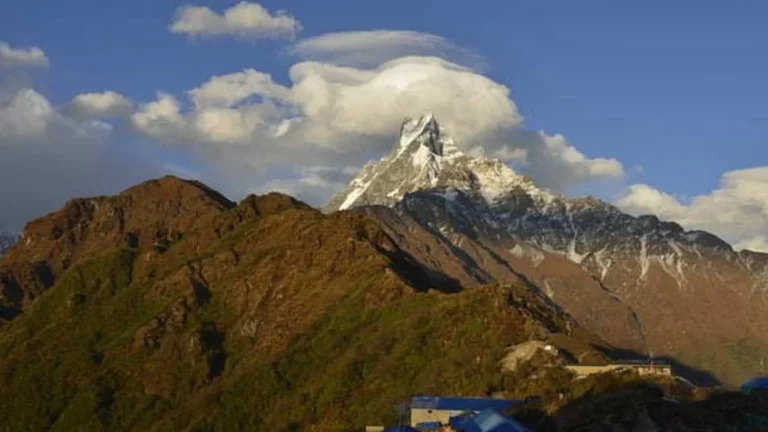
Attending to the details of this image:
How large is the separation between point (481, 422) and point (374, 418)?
60.4 metres

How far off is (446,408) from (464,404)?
241 cm

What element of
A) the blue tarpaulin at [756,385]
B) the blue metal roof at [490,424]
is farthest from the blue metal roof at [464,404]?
the blue tarpaulin at [756,385]

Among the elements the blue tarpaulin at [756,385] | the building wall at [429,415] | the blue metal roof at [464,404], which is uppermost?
the blue tarpaulin at [756,385]

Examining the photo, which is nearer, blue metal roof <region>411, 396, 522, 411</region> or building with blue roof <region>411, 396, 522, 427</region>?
building with blue roof <region>411, 396, 522, 427</region>

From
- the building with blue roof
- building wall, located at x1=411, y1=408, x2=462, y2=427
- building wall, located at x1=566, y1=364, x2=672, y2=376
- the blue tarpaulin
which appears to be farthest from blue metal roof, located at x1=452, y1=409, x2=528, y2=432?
the blue tarpaulin

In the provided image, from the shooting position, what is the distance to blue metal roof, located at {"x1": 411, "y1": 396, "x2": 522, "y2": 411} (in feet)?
507

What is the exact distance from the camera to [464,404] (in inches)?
6181

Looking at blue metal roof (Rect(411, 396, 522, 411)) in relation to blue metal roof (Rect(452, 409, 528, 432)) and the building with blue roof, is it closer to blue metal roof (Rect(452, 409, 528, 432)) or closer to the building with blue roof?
the building with blue roof

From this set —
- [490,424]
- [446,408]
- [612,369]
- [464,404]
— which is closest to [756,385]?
[612,369]

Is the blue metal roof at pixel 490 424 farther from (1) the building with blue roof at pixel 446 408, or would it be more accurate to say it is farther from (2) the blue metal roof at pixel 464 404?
(2) the blue metal roof at pixel 464 404

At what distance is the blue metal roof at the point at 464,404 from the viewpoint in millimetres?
154500

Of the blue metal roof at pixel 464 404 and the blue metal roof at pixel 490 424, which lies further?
the blue metal roof at pixel 464 404

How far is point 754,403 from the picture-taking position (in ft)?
414

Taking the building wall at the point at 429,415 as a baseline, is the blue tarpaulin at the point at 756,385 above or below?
above
